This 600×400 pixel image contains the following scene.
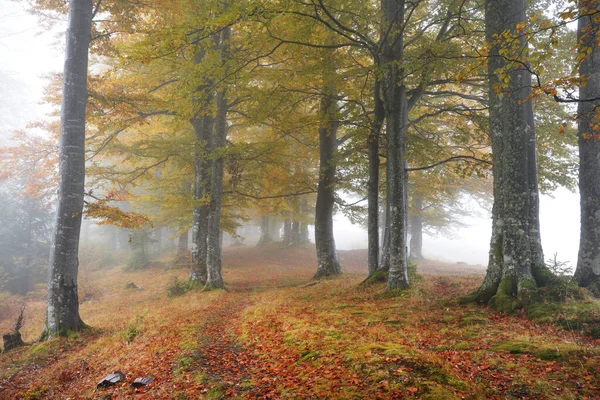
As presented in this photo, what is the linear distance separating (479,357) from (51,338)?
8.83m

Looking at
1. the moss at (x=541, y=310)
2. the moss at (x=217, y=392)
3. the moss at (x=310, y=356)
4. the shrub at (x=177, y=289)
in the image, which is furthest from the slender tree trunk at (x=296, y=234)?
the moss at (x=217, y=392)

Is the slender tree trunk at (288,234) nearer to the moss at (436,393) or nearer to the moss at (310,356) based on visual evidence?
the moss at (310,356)

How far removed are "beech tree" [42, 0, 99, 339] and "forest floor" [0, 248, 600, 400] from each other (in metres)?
0.81

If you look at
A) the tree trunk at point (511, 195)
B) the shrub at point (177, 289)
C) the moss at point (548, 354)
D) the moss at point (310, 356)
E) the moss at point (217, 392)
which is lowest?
the shrub at point (177, 289)

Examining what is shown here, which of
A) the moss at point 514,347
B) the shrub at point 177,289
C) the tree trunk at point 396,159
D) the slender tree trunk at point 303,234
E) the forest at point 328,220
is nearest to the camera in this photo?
the forest at point 328,220

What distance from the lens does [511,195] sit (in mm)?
6840

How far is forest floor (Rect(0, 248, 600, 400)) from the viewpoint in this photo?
3705mm

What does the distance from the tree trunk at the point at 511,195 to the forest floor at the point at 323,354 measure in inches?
31.5

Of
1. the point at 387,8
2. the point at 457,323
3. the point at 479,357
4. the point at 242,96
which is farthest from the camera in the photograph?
the point at 242,96

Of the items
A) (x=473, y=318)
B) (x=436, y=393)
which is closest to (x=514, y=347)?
(x=473, y=318)

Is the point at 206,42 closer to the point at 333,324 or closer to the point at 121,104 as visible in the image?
the point at 121,104

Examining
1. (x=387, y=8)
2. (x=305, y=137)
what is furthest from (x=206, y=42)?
(x=305, y=137)

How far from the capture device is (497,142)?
293 inches

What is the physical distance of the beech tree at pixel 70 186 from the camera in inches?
309
